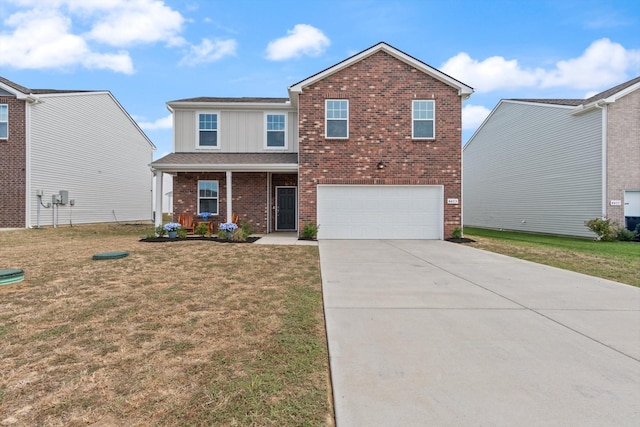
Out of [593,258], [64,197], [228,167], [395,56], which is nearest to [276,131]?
[228,167]

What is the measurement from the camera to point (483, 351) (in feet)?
10.1

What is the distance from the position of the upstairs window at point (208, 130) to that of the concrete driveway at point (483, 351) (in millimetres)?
10879

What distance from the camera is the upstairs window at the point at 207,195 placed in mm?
14305

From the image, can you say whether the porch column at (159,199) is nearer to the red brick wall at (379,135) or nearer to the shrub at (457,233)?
the red brick wall at (379,135)

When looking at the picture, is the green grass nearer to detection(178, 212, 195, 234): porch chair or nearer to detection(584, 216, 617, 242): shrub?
detection(584, 216, 617, 242): shrub

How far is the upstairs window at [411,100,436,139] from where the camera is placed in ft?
41.3

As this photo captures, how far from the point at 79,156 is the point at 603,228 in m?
24.5

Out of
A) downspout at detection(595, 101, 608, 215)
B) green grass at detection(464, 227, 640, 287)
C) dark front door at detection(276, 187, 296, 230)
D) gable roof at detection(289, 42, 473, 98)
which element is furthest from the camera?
dark front door at detection(276, 187, 296, 230)

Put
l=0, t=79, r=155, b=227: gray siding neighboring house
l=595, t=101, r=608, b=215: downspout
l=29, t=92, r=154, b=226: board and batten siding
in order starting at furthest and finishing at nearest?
l=29, t=92, r=154, b=226: board and batten siding < l=0, t=79, r=155, b=227: gray siding neighboring house < l=595, t=101, r=608, b=215: downspout

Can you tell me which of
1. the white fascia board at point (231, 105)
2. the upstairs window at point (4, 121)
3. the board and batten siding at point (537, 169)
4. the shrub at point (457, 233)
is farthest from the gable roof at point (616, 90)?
the upstairs window at point (4, 121)

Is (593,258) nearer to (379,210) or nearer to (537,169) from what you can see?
(379,210)

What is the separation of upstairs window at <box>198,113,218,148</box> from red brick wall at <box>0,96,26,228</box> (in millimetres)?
7892

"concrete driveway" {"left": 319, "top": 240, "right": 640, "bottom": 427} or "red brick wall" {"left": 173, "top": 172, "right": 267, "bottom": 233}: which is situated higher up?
"red brick wall" {"left": 173, "top": 172, "right": 267, "bottom": 233}

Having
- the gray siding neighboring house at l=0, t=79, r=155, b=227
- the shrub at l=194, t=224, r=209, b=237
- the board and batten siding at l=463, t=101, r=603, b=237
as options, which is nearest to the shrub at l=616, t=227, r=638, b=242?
the board and batten siding at l=463, t=101, r=603, b=237
